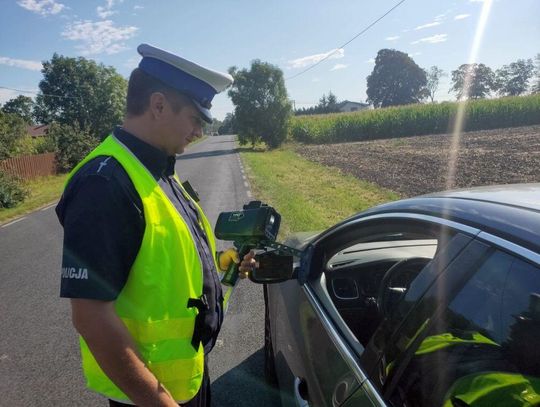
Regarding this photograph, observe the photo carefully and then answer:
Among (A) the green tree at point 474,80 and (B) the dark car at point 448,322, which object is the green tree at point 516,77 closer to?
(A) the green tree at point 474,80

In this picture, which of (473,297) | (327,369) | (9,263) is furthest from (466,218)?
(9,263)

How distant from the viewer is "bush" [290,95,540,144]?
130 ft

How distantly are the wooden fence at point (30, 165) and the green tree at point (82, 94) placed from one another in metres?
16.2

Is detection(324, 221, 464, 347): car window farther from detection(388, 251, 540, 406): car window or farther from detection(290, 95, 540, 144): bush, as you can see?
detection(290, 95, 540, 144): bush

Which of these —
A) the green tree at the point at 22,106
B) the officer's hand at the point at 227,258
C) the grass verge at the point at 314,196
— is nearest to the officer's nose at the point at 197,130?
the officer's hand at the point at 227,258

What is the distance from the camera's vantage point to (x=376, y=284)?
263 cm

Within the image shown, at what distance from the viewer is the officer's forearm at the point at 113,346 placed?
1.32 meters

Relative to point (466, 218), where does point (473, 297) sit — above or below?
below

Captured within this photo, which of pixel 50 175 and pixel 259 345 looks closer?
pixel 259 345

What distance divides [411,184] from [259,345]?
8.95 meters

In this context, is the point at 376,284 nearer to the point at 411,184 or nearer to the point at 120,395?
the point at 120,395

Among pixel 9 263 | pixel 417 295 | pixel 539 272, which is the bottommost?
pixel 9 263

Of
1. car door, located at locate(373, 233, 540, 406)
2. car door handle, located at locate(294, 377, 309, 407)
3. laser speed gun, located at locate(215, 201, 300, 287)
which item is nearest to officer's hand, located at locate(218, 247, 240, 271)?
laser speed gun, located at locate(215, 201, 300, 287)

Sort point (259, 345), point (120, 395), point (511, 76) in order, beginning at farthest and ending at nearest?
point (511, 76) → point (259, 345) → point (120, 395)
